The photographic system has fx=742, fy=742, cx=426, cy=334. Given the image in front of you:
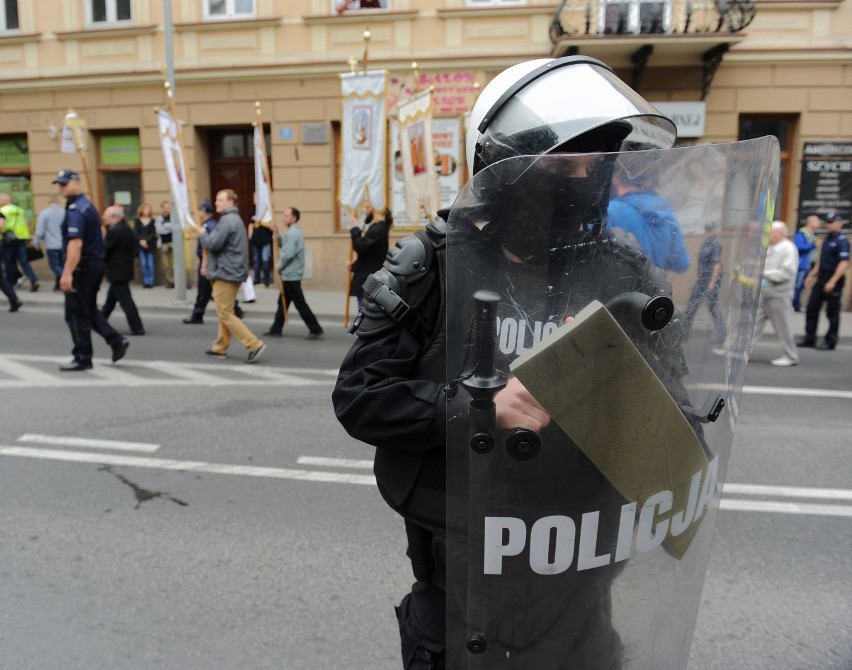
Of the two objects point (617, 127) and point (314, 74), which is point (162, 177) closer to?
point (314, 74)

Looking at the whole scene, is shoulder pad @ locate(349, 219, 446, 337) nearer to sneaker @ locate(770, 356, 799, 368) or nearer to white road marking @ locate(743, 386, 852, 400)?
white road marking @ locate(743, 386, 852, 400)

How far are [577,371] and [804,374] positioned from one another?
769cm

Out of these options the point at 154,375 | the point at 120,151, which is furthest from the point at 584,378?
the point at 120,151

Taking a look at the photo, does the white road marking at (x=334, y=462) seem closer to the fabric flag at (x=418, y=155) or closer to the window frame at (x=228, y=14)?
the fabric flag at (x=418, y=155)

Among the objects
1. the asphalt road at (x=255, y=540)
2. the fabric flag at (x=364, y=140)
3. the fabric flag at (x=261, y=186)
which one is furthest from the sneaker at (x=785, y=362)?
the fabric flag at (x=261, y=186)

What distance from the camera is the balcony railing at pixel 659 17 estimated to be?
39.6ft

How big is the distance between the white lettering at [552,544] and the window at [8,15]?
1768 centimetres

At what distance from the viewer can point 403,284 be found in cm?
145

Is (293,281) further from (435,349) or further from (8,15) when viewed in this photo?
(8,15)

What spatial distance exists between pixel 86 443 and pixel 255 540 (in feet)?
7.01

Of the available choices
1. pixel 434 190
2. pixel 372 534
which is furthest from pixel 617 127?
pixel 434 190

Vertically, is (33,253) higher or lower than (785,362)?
higher

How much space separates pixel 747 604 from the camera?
3006 millimetres

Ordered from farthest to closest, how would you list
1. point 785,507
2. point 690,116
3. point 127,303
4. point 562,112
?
1. point 690,116
2. point 127,303
3. point 785,507
4. point 562,112
